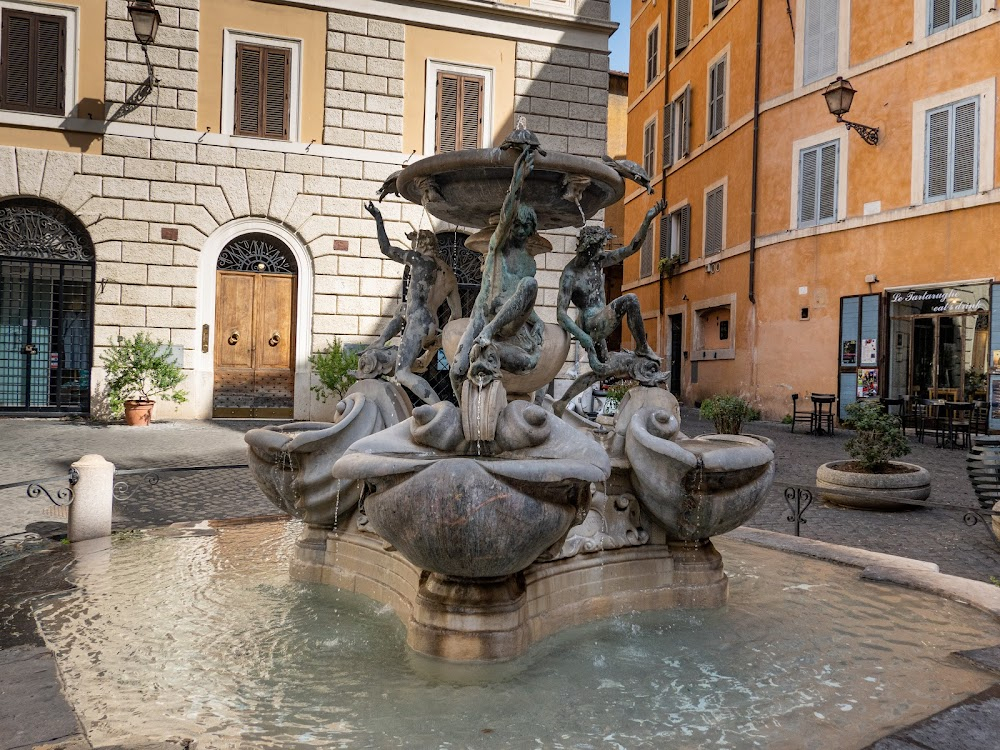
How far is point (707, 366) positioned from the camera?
2095cm

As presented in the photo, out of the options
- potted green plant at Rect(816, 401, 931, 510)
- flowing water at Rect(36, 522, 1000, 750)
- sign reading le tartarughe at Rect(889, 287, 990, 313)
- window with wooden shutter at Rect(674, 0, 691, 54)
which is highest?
window with wooden shutter at Rect(674, 0, 691, 54)

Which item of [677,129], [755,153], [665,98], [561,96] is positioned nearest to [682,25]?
[665,98]

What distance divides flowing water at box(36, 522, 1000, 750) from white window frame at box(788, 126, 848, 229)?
14.1 meters

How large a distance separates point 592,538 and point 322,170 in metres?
11.9

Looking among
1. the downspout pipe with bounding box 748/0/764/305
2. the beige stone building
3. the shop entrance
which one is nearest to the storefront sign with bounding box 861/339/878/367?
the shop entrance

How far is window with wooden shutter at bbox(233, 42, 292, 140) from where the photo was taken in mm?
13578

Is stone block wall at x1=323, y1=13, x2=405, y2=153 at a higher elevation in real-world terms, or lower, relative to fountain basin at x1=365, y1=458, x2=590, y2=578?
higher

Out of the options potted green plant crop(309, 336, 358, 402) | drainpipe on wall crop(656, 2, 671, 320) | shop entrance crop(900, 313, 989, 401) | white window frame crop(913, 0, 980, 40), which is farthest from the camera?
drainpipe on wall crop(656, 2, 671, 320)

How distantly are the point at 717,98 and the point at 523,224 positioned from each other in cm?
1925

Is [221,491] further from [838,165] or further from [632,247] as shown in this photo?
[838,165]

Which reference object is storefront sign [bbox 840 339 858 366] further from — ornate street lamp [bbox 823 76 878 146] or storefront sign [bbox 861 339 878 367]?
ornate street lamp [bbox 823 76 878 146]

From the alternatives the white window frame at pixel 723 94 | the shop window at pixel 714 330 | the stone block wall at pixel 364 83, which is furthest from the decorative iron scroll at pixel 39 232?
the white window frame at pixel 723 94

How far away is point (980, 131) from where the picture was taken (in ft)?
43.6

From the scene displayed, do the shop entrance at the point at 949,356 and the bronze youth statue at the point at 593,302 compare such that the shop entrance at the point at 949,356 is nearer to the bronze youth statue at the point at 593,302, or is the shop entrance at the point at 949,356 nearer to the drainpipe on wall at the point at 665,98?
the drainpipe on wall at the point at 665,98
